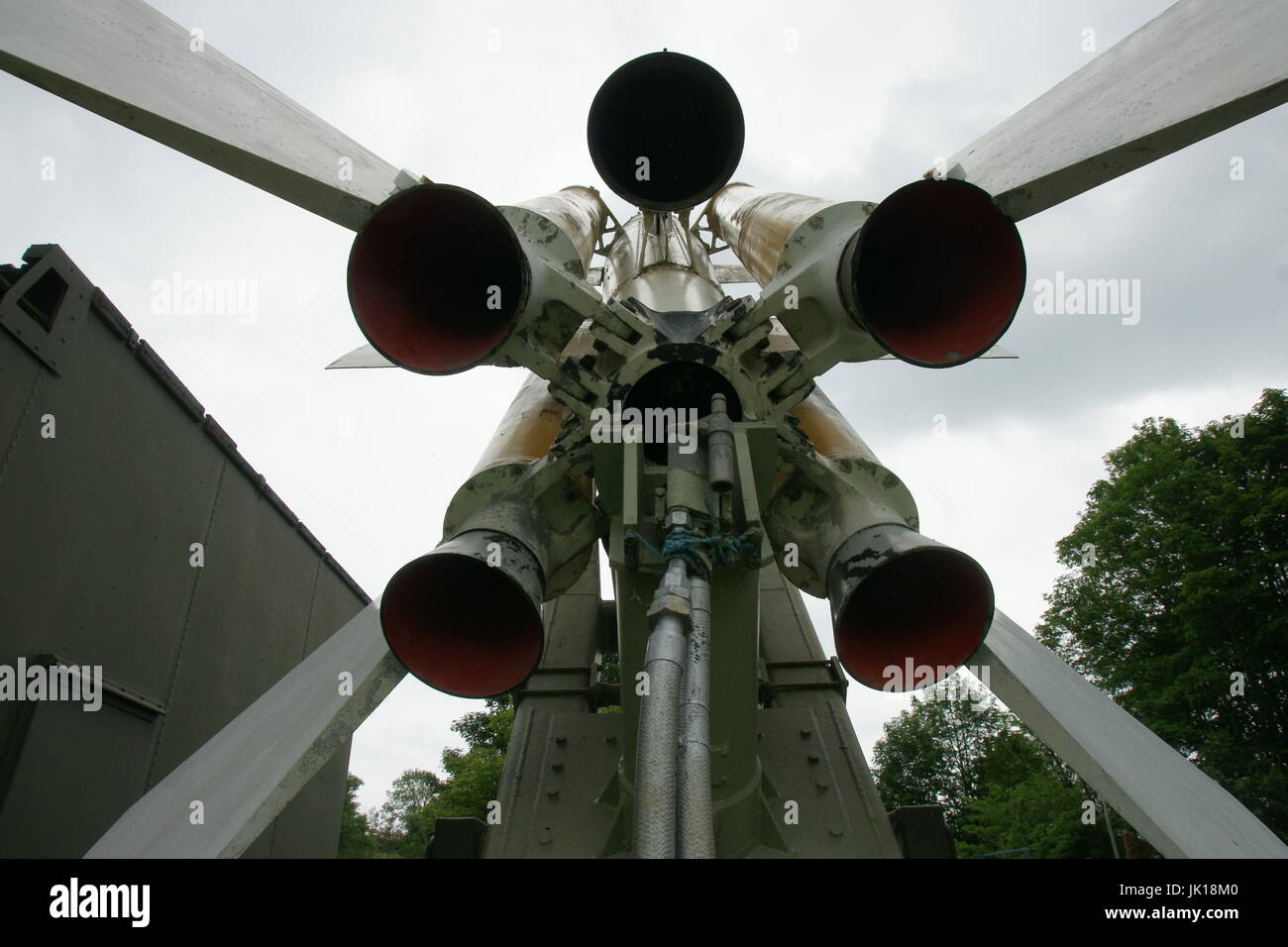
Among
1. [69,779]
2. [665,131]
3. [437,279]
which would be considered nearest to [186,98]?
[437,279]

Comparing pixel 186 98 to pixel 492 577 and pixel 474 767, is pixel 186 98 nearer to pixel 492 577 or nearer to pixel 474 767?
pixel 492 577

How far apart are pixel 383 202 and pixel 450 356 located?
2.12 ft

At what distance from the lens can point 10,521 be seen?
10.4ft

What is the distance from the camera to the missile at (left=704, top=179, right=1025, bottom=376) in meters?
3.01

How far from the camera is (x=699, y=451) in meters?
3.12

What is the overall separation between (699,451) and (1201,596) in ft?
61.7

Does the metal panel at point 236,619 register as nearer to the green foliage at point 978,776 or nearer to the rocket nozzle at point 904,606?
the rocket nozzle at point 904,606

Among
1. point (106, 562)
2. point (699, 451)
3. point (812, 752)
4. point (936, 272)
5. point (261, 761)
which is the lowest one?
point (261, 761)

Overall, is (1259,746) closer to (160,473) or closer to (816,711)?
(816,711)

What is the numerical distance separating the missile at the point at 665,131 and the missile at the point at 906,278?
4.08ft

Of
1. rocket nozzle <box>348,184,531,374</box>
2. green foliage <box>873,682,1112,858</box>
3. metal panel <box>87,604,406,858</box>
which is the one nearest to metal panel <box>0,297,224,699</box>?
metal panel <box>87,604,406,858</box>

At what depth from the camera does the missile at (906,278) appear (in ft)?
9.89

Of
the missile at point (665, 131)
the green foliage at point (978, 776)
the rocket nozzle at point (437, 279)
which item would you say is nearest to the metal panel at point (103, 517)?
the rocket nozzle at point (437, 279)

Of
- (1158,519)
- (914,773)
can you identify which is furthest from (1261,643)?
(914,773)
